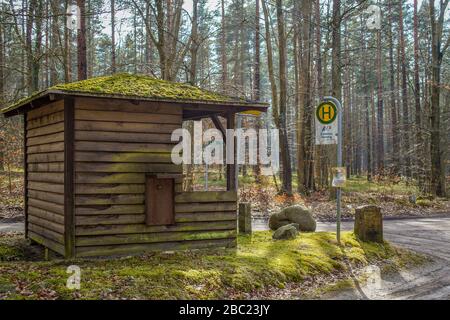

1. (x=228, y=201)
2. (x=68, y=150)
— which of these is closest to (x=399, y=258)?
(x=228, y=201)

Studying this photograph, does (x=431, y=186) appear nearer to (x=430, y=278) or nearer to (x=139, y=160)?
(x=430, y=278)

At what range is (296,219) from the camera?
40.7 ft

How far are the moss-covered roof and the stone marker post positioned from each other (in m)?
3.48

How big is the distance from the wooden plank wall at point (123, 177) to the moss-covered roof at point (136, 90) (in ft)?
0.86

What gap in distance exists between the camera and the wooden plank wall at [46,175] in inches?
350

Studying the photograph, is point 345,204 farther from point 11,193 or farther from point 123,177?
point 11,193

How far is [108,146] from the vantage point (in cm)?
873

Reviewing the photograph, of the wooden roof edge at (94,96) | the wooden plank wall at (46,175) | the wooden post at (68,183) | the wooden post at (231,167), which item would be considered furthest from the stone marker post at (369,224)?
the wooden plank wall at (46,175)

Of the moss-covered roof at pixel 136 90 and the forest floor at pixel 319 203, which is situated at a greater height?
the moss-covered roof at pixel 136 90

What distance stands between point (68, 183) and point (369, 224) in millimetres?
6824

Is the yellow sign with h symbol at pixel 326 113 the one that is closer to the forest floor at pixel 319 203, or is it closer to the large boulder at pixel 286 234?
the large boulder at pixel 286 234

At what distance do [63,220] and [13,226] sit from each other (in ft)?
23.6

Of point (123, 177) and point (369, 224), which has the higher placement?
point (123, 177)

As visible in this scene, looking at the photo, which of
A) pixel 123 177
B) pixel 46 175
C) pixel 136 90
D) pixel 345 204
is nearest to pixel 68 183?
pixel 123 177
